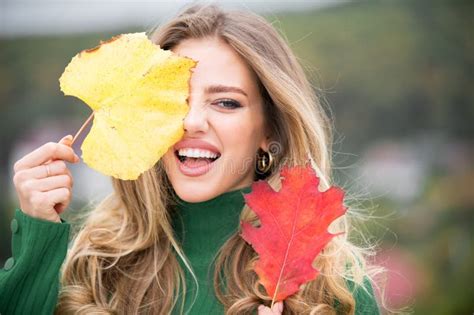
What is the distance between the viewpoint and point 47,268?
1.99m

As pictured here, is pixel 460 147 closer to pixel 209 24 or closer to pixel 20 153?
pixel 20 153

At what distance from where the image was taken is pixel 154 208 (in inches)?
89.1

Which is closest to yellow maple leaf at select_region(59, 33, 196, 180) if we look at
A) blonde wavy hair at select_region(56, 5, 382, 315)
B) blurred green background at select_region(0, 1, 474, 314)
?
blonde wavy hair at select_region(56, 5, 382, 315)

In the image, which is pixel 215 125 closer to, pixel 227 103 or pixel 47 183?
pixel 227 103

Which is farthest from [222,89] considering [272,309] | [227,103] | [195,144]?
[272,309]

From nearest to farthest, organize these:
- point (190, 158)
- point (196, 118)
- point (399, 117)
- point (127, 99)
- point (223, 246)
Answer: point (127, 99)
point (196, 118)
point (190, 158)
point (223, 246)
point (399, 117)

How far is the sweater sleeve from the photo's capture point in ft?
6.42

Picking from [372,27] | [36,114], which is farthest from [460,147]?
[36,114]

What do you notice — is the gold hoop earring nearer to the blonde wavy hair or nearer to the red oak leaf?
the blonde wavy hair

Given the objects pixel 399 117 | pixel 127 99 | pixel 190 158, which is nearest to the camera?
pixel 127 99

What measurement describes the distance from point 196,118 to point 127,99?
23cm

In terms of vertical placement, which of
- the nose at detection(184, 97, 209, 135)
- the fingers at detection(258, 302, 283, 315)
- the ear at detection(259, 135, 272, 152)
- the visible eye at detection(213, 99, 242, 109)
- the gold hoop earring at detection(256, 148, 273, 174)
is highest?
the visible eye at detection(213, 99, 242, 109)

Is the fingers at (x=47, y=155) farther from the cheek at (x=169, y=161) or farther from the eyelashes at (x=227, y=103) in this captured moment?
the eyelashes at (x=227, y=103)

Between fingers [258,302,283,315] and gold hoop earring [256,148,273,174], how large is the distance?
49 centimetres
